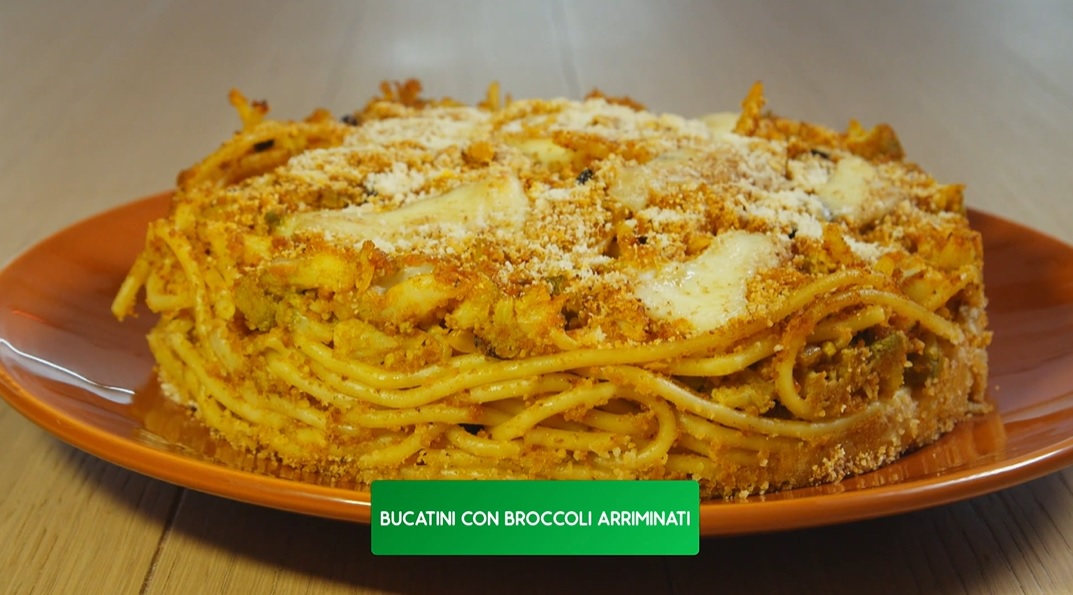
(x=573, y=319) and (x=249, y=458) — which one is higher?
(x=573, y=319)

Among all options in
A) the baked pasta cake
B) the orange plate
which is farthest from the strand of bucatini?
the orange plate

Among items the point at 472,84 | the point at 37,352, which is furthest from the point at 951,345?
the point at 472,84

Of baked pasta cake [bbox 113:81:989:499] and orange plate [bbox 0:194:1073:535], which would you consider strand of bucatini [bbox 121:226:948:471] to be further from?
orange plate [bbox 0:194:1073:535]

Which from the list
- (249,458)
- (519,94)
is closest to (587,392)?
(249,458)

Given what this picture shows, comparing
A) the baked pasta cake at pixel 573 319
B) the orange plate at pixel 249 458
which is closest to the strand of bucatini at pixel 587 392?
the baked pasta cake at pixel 573 319

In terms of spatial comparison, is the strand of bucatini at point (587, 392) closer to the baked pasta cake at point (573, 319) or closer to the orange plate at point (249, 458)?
the baked pasta cake at point (573, 319)

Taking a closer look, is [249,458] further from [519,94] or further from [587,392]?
[519,94]
